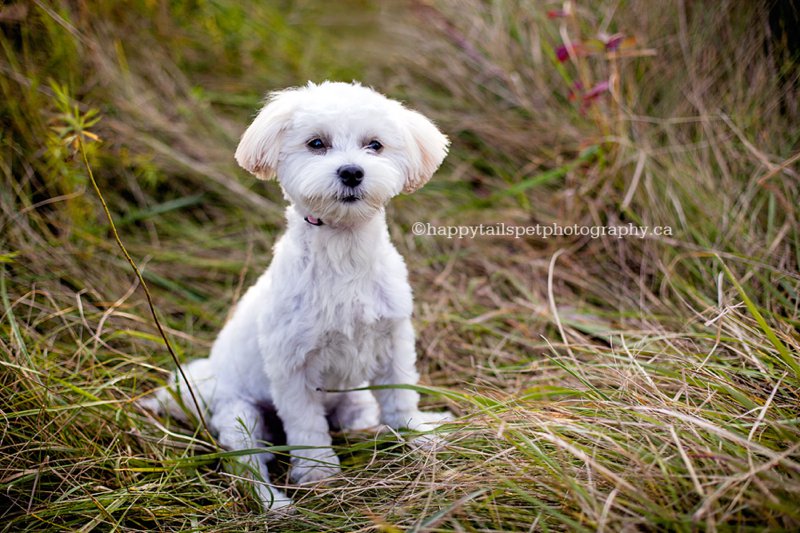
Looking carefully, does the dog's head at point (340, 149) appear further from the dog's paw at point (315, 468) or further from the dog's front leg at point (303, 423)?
the dog's paw at point (315, 468)

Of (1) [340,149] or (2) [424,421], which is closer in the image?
(1) [340,149]

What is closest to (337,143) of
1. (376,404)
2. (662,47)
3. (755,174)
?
(376,404)

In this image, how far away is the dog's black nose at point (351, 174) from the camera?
2195mm

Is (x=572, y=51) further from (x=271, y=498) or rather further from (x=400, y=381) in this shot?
(x=271, y=498)

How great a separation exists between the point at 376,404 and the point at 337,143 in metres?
1.41

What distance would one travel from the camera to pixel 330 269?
244cm

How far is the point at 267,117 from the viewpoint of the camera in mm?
2350

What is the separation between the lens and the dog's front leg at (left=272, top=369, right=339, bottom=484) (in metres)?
2.53

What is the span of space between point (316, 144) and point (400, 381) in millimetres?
1117

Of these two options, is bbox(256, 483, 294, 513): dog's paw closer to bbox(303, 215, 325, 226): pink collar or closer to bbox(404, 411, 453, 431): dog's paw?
bbox(404, 411, 453, 431): dog's paw

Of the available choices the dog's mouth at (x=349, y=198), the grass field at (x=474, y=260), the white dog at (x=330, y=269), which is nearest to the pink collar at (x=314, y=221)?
the white dog at (x=330, y=269)

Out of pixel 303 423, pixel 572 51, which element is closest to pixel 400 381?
pixel 303 423

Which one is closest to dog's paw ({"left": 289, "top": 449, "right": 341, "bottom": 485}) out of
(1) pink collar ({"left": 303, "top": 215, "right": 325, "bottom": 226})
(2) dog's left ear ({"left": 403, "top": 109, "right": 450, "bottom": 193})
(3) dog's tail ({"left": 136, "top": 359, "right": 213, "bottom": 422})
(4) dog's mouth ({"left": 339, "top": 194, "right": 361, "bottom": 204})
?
(3) dog's tail ({"left": 136, "top": 359, "right": 213, "bottom": 422})

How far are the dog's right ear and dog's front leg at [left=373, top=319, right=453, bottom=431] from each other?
0.90m
